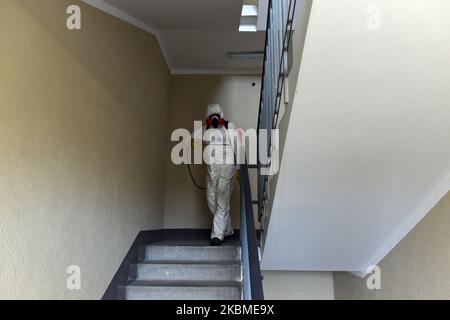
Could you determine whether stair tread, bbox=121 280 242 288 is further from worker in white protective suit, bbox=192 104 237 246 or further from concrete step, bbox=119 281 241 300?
worker in white protective suit, bbox=192 104 237 246

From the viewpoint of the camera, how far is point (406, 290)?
2.37 meters

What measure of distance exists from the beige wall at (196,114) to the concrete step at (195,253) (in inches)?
45.5

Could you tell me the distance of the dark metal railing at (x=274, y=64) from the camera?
175 cm

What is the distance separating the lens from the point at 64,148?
1.78 meters

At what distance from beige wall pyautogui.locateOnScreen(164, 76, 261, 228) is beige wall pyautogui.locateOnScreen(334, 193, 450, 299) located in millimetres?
1875

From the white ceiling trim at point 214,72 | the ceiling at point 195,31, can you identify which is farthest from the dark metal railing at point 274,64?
the white ceiling trim at point 214,72

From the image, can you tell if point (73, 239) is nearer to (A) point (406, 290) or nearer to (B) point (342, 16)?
(B) point (342, 16)

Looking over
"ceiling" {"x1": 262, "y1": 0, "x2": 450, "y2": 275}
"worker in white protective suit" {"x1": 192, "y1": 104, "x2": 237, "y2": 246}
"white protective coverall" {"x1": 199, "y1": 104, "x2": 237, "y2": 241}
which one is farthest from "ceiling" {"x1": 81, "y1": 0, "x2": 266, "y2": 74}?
"ceiling" {"x1": 262, "y1": 0, "x2": 450, "y2": 275}

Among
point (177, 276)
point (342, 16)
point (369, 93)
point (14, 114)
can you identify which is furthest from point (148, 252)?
point (342, 16)

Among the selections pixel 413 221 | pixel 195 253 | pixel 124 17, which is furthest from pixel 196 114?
pixel 413 221

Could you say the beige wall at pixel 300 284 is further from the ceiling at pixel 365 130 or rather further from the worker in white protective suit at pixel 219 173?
the ceiling at pixel 365 130

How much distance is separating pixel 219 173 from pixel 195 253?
2.39ft

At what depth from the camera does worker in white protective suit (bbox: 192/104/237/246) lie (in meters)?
3.00

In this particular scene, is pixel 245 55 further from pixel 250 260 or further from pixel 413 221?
pixel 250 260
